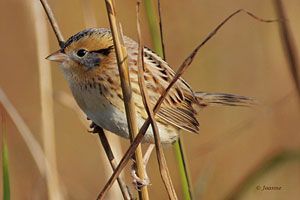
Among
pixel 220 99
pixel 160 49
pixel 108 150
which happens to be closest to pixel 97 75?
pixel 108 150

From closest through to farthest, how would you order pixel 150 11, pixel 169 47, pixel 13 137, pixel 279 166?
pixel 279 166 < pixel 150 11 < pixel 13 137 < pixel 169 47

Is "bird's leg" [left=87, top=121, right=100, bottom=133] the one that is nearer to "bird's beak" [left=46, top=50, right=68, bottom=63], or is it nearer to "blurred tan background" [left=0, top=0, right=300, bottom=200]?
"bird's beak" [left=46, top=50, right=68, bottom=63]

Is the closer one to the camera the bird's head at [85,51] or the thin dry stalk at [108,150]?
the thin dry stalk at [108,150]

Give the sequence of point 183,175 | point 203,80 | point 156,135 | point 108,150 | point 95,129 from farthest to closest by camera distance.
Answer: point 203,80 → point 95,129 → point 108,150 → point 183,175 → point 156,135

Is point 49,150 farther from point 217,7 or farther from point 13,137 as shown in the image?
point 217,7

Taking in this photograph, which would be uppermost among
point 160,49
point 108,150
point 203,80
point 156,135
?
point 160,49

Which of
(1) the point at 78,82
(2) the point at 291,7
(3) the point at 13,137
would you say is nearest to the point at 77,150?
(3) the point at 13,137

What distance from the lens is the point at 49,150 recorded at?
2.37 m

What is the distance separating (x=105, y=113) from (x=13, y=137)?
4.85 ft

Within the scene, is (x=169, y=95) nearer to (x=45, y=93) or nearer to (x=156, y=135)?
(x=45, y=93)

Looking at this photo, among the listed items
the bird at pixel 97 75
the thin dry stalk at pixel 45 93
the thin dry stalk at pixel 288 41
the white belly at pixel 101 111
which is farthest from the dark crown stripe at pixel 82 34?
the thin dry stalk at pixel 288 41

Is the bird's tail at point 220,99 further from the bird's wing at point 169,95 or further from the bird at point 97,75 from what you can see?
the bird at point 97,75

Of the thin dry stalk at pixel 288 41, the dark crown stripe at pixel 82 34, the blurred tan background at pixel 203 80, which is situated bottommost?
the blurred tan background at pixel 203 80

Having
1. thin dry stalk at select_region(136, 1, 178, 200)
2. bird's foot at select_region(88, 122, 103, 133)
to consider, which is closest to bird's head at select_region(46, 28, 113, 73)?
bird's foot at select_region(88, 122, 103, 133)
